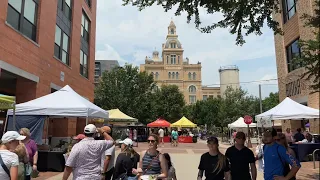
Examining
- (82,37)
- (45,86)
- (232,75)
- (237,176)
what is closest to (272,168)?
(237,176)

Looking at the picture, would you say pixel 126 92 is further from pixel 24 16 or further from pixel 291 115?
pixel 291 115

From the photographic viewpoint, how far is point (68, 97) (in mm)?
11234

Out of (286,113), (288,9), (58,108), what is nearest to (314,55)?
(58,108)

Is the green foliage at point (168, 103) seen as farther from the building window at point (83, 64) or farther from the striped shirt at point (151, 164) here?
the striped shirt at point (151, 164)

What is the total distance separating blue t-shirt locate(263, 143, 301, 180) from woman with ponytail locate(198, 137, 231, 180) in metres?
0.67

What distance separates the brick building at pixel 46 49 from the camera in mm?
13938

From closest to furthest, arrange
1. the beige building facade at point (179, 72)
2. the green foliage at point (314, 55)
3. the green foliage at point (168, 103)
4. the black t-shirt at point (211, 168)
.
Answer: the green foliage at point (314, 55)
the black t-shirt at point (211, 168)
the green foliage at point (168, 103)
the beige building facade at point (179, 72)

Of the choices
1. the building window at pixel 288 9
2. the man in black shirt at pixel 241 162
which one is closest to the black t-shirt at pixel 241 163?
the man in black shirt at pixel 241 162

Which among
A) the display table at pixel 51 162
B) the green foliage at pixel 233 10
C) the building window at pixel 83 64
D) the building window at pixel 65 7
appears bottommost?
the display table at pixel 51 162

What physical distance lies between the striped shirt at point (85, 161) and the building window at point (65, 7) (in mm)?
18254

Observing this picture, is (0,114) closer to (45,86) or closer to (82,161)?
(45,86)

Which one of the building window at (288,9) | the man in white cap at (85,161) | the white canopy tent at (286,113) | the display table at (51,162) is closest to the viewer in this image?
the man in white cap at (85,161)

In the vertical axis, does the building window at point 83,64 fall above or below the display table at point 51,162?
above

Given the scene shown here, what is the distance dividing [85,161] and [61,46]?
1776cm
